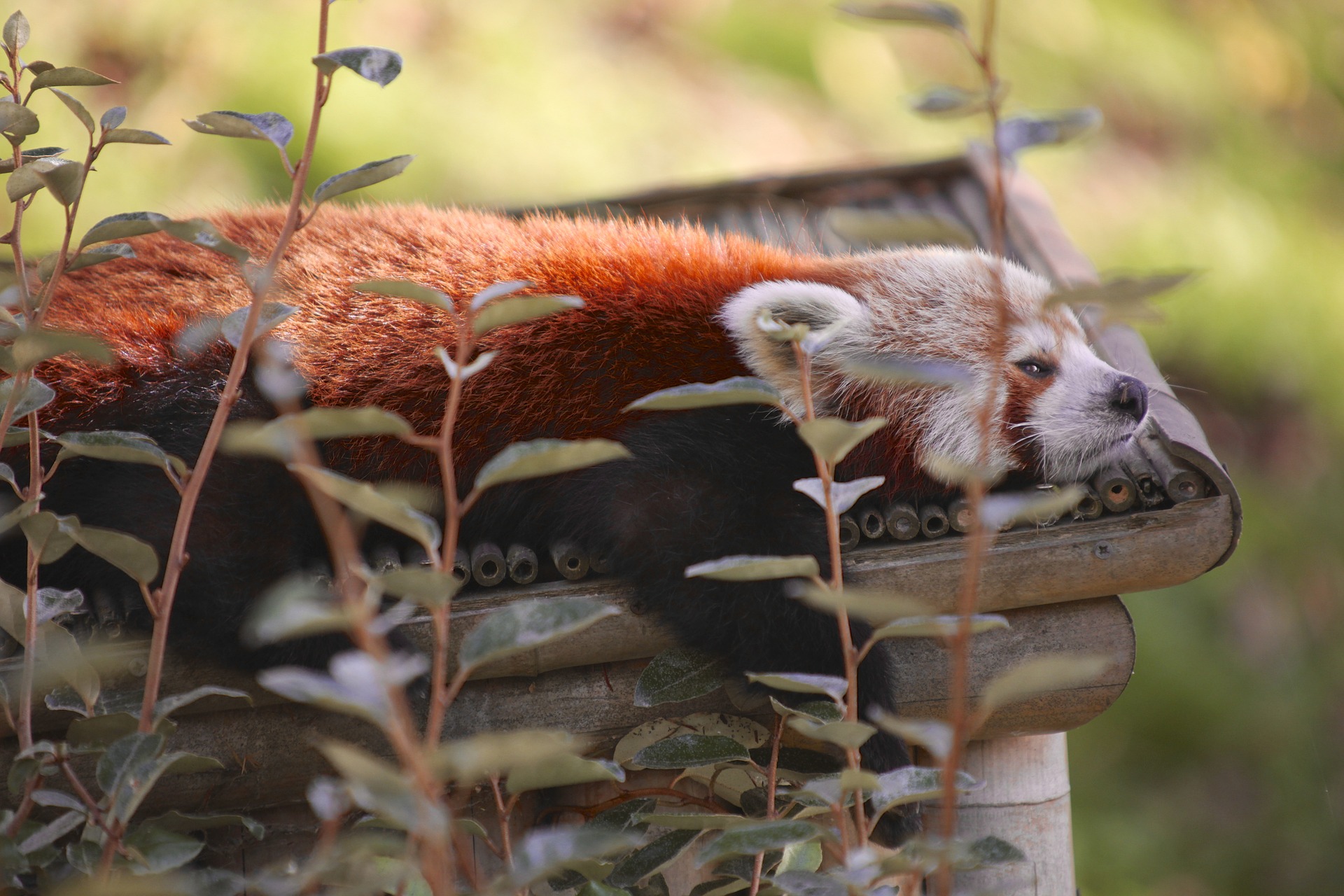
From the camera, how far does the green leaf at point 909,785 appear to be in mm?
710

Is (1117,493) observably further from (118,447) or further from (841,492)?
(118,447)

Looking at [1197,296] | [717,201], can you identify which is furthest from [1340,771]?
[717,201]

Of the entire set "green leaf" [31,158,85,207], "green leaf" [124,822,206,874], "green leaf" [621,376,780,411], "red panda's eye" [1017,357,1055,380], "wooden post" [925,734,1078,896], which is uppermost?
"green leaf" [31,158,85,207]

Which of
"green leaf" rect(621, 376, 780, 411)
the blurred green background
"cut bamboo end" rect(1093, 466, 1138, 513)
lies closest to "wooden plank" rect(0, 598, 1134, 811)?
"cut bamboo end" rect(1093, 466, 1138, 513)

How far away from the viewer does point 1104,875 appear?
303cm

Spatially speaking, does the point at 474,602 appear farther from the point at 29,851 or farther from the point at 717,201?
the point at 717,201

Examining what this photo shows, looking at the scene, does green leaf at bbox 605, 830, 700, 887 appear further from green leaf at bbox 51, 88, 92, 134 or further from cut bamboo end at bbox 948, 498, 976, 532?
green leaf at bbox 51, 88, 92, 134

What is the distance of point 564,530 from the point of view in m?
1.14

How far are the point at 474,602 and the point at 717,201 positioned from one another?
147 cm

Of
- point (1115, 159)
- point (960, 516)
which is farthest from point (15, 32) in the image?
point (1115, 159)

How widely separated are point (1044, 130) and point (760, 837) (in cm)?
47

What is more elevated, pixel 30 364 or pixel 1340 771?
pixel 30 364

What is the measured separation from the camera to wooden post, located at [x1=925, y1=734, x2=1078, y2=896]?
1.20m

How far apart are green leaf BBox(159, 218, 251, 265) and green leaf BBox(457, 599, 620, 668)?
313 mm
